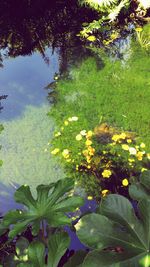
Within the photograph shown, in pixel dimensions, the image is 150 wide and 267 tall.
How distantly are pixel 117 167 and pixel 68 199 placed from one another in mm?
1653

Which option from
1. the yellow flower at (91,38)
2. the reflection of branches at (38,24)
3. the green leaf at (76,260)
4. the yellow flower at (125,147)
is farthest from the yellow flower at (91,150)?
the yellow flower at (91,38)

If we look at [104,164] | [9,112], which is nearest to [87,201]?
[104,164]

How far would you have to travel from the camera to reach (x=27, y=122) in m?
4.16

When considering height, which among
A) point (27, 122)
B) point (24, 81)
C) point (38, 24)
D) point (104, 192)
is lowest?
point (104, 192)

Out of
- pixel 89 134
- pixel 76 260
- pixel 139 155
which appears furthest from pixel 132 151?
pixel 76 260

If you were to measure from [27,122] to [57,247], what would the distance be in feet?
9.29

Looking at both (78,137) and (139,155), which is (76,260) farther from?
(78,137)

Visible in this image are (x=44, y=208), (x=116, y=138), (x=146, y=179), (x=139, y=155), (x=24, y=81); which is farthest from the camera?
(x=24, y=81)

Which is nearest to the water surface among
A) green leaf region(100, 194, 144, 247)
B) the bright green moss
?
the bright green moss

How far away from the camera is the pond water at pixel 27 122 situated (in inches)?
135

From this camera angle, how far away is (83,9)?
6.98 m

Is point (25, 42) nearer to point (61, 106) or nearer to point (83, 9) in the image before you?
point (83, 9)

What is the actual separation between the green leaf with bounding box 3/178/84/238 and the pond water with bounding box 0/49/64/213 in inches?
58.6

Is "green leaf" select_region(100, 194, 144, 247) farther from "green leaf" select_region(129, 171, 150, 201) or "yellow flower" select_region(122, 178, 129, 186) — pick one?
"yellow flower" select_region(122, 178, 129, 186)
